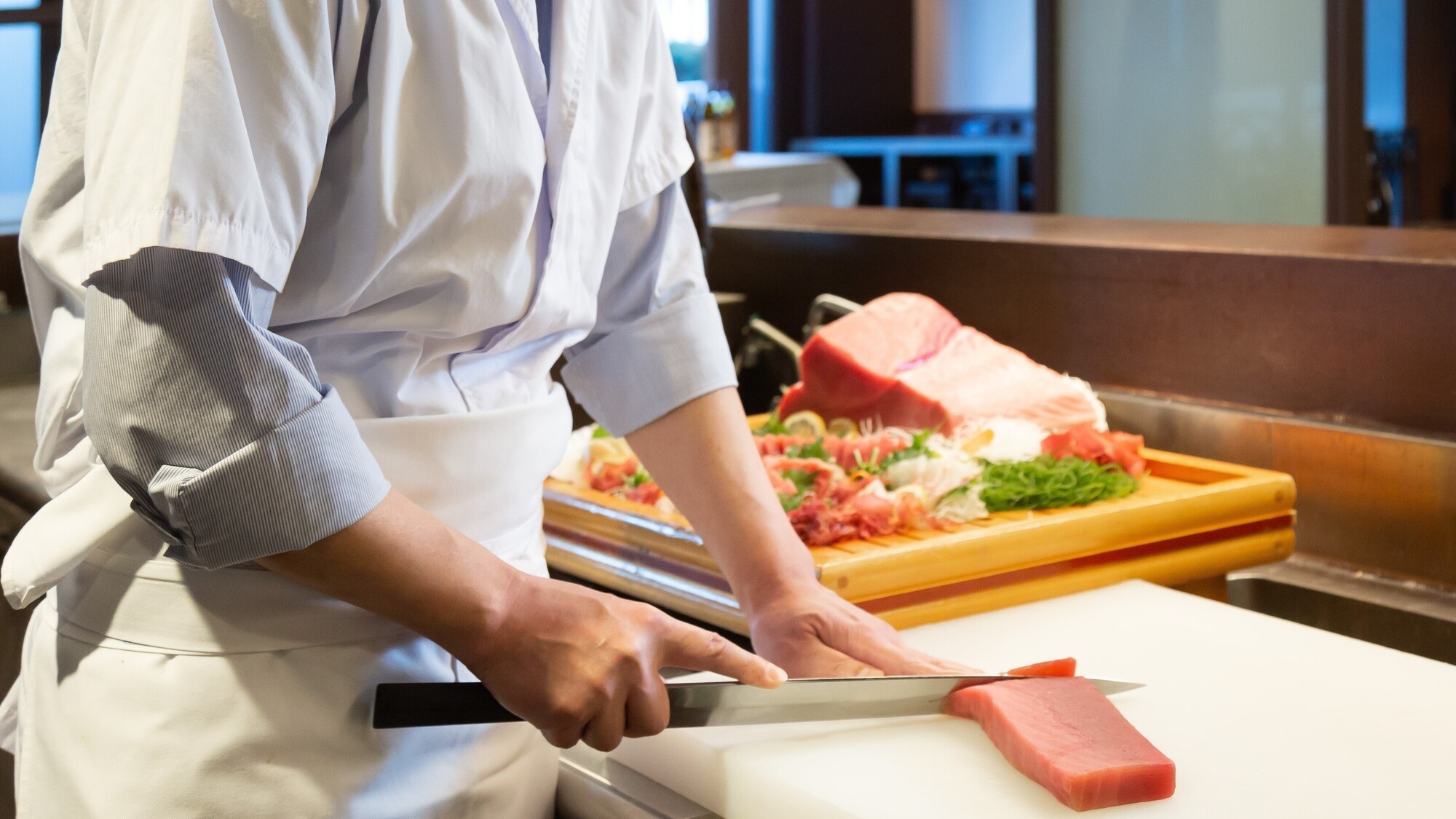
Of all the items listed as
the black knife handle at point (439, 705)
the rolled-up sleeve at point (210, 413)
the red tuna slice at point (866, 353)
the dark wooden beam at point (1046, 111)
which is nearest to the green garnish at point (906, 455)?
Answer: the red tuna slice at point (866, 353)

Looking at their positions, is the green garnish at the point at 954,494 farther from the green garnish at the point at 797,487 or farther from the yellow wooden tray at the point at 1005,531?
the green garnish at the point at 797,487

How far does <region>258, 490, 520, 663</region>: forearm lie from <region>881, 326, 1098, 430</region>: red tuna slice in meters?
1.17

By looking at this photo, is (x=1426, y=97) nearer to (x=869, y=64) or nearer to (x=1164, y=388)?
(x=869, y=64)

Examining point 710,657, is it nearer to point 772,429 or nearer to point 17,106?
point 772,429

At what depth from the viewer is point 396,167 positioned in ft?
2.89

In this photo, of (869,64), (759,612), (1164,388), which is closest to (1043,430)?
(1164,388)

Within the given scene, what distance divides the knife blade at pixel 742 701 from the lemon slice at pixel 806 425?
0.96m

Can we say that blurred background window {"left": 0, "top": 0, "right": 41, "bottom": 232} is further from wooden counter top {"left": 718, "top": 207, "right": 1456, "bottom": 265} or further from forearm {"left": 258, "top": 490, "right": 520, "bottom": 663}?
forearm {"left": 258, "top": 490, "right": 520, "bottom": 663}

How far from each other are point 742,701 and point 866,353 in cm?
107

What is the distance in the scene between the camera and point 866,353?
2.01m

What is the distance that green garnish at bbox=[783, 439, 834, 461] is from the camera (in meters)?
1.81

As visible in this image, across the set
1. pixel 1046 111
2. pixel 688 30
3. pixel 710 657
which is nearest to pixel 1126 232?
pixel 710 657

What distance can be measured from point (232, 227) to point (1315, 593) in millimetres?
1380

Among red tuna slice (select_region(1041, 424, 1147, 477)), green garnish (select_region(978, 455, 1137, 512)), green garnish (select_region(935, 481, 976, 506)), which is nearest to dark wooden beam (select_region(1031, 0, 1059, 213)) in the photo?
red tuna slice (select_region(1041, 424, 1147, 477))
